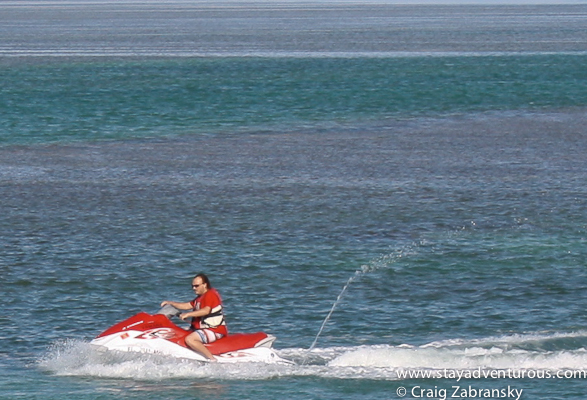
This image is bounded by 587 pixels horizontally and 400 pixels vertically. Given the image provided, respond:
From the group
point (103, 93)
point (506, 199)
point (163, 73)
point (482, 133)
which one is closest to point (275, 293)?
point (506, 199)

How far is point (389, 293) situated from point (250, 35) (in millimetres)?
132286

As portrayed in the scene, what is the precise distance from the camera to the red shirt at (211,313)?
2078 cm

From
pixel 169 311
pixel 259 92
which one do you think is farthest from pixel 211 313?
pixel 259 92

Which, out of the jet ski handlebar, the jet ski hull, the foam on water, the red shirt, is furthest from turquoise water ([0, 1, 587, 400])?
the jet ski handlebar

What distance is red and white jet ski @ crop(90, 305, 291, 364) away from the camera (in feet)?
68.1

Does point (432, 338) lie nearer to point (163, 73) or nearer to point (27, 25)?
point (163, 73)

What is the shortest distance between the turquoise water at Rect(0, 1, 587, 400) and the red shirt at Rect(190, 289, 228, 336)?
728mm

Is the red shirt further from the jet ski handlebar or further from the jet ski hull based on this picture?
the jet ski handlebar

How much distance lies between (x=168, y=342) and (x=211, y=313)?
911 mm

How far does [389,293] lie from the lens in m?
27.3

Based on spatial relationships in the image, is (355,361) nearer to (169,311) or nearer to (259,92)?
(169,311)

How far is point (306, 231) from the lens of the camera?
33938 mm

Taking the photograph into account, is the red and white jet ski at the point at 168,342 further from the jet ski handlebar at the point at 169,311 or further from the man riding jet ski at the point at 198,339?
the jet ski handlebar at the point at 169,311

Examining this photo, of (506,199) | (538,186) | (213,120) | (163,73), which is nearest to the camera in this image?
(506,199)
